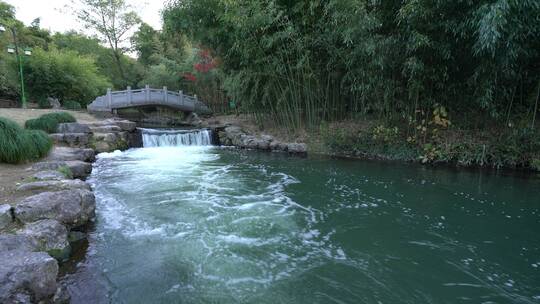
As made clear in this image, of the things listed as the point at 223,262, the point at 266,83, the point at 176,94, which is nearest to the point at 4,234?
the point at 223,262

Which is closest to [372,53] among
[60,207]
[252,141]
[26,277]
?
[252,141]

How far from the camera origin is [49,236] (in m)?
3.00

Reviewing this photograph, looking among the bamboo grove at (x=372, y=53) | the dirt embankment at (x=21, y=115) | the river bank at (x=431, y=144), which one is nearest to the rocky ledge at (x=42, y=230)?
the dirt embankment at (x=21, y=115)

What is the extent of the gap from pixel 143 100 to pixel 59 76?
408cm

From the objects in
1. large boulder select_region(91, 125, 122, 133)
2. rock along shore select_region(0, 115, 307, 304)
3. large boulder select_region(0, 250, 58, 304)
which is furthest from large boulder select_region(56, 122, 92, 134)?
large boulder select_region(0, 250, 58, 304)

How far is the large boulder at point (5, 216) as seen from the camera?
3.02 m

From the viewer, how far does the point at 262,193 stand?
Result: 559 cm

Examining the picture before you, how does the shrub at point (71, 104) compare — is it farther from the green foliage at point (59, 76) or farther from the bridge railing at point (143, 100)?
the bridge railing at point (143, 100)

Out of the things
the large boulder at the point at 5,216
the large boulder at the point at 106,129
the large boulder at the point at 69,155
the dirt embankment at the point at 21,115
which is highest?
the dirt embankment at the point at 21,115

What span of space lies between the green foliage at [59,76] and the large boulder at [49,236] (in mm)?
15809

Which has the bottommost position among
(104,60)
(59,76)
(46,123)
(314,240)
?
(314,240)

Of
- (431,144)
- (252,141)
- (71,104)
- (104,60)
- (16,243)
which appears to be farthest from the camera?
(104,60)

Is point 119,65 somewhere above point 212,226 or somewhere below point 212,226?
above

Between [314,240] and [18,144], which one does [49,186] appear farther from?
[314,240]
